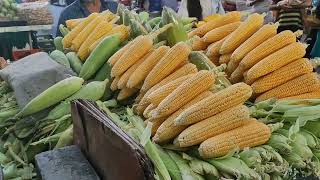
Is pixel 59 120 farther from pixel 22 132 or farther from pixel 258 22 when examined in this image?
pixel 258 22

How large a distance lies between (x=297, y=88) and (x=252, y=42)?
1.32 ft

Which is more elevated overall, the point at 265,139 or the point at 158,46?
the point at 158,46

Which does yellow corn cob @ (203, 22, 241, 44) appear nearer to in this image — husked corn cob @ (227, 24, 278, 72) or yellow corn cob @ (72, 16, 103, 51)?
husked corn cob @ (227, 24, 278, 72)

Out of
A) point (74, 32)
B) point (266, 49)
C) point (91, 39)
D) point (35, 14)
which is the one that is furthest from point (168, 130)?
point (35, 14)

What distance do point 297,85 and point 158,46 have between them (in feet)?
3.25

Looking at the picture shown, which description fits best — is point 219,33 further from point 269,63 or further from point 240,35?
point 269,63

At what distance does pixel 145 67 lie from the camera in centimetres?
275

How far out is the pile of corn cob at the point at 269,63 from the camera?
2.57m

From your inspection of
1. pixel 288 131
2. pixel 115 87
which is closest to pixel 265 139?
pixel 288 131

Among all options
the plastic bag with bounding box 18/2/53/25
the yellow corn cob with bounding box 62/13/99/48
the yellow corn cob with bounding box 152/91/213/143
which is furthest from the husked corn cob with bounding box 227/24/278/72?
the plastic bag with bounding box 18/2/53/25

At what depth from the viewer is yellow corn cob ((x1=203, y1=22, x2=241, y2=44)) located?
303 cm

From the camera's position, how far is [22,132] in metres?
2.82

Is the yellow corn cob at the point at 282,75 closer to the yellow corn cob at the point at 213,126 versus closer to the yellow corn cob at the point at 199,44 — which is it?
the yellow corn cob at the point at 213,126

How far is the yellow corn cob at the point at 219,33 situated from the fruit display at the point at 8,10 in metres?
4.69
